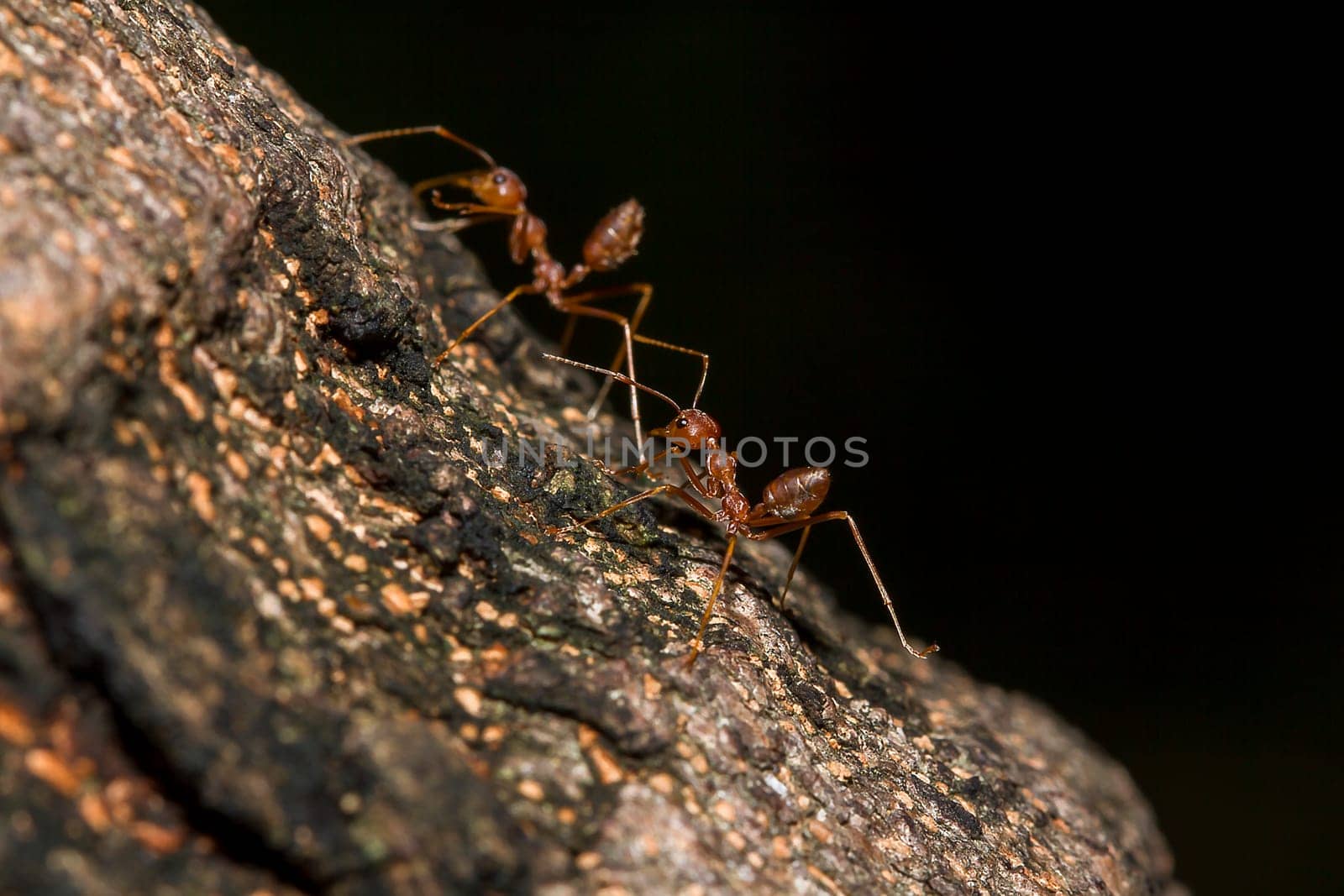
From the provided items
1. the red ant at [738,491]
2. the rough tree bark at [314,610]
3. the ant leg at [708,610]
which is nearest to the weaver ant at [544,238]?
the red ant at [738,491]

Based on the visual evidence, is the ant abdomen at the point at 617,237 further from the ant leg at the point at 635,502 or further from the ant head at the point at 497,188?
the ant leg at the point at 635,502

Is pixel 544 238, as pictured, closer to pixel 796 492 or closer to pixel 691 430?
pixel 691 430

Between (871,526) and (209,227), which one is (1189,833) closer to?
(871,526)

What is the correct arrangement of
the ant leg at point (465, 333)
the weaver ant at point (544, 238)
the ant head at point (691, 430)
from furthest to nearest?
the weaver ant at point (544, 238) → the ant head at point (691, 430) → the ant leg at point (465, 333)

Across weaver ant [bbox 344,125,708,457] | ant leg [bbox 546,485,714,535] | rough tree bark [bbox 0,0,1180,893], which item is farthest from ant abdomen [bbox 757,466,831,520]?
weaver ant [bbox 344,125,708,457]

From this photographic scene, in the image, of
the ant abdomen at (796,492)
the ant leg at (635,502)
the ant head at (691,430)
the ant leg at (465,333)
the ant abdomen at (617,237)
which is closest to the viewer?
the ant leg at (635,502)

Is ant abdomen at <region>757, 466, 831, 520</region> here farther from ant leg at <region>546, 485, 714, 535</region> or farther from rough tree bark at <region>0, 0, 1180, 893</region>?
rough tree bark at <region>0, 0, 1180, 893</region>

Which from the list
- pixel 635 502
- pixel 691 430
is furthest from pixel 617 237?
pixel 635 502
